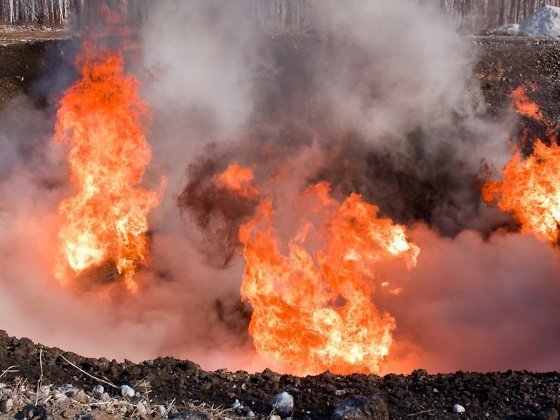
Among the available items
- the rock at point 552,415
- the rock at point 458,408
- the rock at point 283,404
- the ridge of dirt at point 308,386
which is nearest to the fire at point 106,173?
the ridge of dirt at point 308,386

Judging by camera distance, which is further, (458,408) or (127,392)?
(127,392)

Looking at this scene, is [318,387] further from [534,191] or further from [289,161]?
[534,191]

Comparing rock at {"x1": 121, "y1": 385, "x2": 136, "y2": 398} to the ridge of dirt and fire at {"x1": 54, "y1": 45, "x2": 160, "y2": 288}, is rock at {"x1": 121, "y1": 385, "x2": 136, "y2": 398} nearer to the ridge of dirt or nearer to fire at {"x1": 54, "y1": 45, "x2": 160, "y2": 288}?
the ridge of dirt

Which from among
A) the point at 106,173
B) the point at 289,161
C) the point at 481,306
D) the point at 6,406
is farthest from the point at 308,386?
the point at 289,161

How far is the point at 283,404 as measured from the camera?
3816mm

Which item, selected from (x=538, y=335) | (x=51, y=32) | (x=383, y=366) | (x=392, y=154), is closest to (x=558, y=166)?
(x=392, y=154)

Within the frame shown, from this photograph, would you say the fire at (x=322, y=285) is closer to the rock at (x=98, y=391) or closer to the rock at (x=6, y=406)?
the rock at (x=98, y=391)

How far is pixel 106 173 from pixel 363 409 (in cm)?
574

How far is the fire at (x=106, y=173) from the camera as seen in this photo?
7746 mm

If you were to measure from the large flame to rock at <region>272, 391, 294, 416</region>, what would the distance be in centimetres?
571

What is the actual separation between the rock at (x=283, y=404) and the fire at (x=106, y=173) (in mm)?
4332

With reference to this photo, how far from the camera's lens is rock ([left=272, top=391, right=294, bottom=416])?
3.80m

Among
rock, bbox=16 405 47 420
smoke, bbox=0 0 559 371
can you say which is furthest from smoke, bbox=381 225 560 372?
rock, bbox=16 405 47 420

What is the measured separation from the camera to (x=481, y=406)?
384 cm
